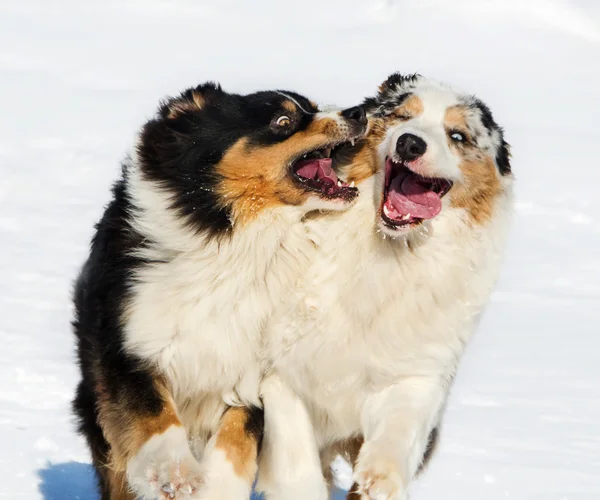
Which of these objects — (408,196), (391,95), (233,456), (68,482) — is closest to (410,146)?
(408,196)

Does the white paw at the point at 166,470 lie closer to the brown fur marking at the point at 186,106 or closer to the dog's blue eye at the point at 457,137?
the brown fur marking at the point at 186,106

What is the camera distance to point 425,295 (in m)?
4.62

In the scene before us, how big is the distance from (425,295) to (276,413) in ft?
2.73

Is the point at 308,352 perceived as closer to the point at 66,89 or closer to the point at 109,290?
the point at 109,290

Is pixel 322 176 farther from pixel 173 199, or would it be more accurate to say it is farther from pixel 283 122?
pixel 173 199

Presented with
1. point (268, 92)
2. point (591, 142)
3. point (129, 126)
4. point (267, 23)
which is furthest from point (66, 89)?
point (268, 92)

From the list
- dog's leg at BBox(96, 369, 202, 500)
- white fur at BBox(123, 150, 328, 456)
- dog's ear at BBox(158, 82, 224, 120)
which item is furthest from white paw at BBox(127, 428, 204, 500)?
dog's ear at BBox(158, 82, 224, 120)

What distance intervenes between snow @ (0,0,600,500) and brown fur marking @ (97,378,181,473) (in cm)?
94

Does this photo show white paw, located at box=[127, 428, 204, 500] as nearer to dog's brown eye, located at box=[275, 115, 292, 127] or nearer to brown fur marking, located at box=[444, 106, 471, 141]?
dog's brown eye, located at box=[275, 115, 292, 127]

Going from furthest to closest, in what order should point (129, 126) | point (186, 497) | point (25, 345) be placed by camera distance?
point (129, 126), point (25, 345), point (186, 497)

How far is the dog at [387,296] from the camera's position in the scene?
452 cm

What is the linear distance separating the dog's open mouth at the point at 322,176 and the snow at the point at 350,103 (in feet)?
6.68

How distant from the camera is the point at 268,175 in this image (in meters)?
4.43

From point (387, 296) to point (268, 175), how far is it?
2.50 ft
